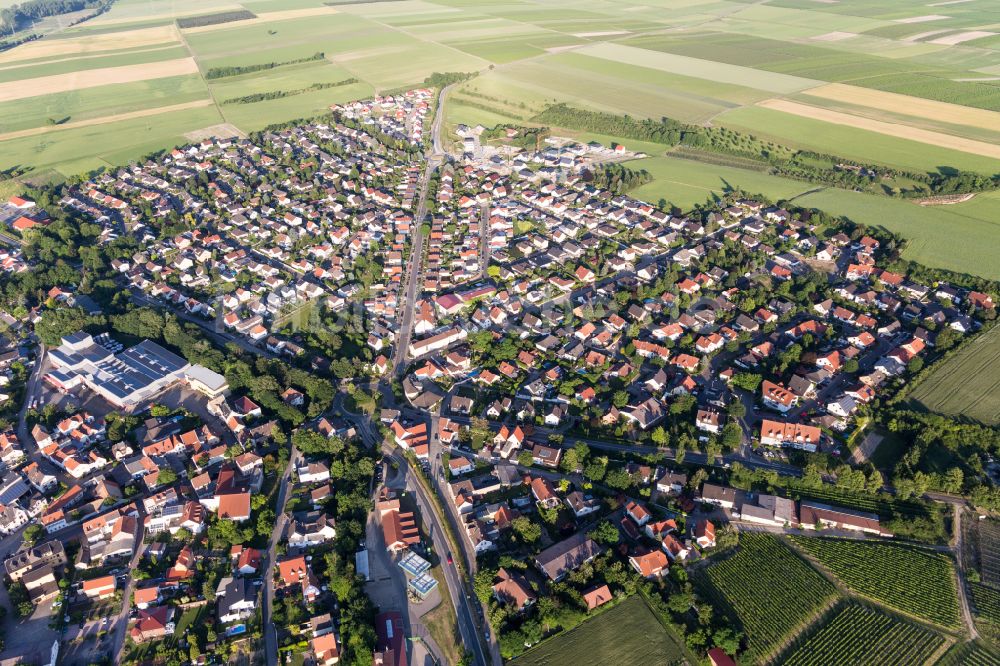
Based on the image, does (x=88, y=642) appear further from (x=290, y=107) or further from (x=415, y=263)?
(x=290, y=107)

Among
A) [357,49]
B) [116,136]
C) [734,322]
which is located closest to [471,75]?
[357,49]

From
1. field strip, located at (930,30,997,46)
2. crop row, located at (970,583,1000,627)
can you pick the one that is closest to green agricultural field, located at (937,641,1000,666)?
crop row, located at (970,583,1000,627)

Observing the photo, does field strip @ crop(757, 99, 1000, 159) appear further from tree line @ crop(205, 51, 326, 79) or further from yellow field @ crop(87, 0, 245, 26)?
yellow field @ crop(87, 0, 245, 26)

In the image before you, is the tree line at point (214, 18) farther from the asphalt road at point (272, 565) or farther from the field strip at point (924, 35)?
the asphalt road at point (272, 565)

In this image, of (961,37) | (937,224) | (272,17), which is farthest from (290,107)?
(961,37)

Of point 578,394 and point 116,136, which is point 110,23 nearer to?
point 116,136

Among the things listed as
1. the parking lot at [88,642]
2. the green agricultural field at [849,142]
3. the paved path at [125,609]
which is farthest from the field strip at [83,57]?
the parking lot at [88,642]
